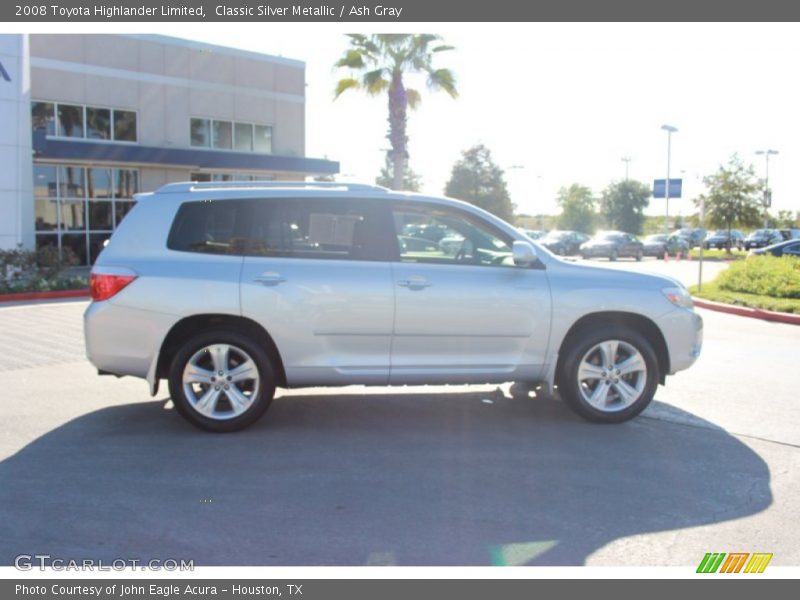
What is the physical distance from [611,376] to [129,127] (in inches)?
870

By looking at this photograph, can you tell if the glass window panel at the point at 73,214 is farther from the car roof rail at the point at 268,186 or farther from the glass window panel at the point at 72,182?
the car roof rail at the point at 268,186

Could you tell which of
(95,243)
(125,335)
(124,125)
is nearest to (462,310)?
(125,335)

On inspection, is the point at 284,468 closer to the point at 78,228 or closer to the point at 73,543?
the point at 73,543

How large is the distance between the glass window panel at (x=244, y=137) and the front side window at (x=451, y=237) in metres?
23.1

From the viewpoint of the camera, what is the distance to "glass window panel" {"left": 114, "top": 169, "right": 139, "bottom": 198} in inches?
961

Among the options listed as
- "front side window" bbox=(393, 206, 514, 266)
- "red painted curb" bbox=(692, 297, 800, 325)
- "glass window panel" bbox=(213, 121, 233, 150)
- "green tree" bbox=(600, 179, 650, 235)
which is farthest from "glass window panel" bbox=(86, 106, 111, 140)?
"green tree" bbox=(600, 179, 650, 235)

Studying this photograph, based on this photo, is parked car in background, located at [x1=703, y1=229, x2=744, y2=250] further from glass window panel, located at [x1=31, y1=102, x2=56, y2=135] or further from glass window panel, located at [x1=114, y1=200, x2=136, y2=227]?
glass window panel, located at [x1=31, y1=102, x2=56, y2=135]

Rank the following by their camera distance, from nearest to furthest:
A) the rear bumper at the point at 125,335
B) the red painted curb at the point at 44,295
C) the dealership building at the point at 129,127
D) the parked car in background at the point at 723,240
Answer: the rear bumper at the point at 125,335, the red painted curb at the point at 44,295, the dealership building at the point at 129,127, the parked car in background at the point at 723,240

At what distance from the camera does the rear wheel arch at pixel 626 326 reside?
6.29 metres

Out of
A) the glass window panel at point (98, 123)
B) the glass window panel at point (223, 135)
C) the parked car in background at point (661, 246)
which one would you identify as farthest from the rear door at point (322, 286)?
the parked car in background at point (661, 246)

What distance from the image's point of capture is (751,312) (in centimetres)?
1476

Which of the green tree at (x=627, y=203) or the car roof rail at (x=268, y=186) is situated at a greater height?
the green tree at (x=627, y=203)

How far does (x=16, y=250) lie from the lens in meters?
17.3

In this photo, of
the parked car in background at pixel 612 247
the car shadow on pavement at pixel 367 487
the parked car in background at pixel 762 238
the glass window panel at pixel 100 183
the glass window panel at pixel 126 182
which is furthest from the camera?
the parked car in background at pixel 762 238
